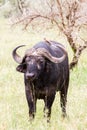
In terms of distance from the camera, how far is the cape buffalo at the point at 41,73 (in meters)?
6.68

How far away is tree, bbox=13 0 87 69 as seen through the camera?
12.4m

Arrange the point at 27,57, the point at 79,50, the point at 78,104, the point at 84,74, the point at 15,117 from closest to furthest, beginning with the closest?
1. the point at 27,57
2. the point at 15,117
3. the point at 78,104
4. the point at 84,74
5. the point at 79,50

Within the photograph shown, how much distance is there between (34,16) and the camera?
490 inches

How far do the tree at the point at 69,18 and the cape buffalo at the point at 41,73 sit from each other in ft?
15.7

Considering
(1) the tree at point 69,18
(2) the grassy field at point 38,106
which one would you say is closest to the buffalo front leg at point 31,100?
(2) the grassy field at point 38,106

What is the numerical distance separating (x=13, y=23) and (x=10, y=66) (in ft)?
4.13

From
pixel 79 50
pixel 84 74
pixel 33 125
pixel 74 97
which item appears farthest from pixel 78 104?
pixel 79 50

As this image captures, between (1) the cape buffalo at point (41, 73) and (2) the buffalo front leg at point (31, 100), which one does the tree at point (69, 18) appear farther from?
(2) the buffalo front leg at point (31, 100)

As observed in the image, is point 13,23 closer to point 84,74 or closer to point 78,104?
point 84,74

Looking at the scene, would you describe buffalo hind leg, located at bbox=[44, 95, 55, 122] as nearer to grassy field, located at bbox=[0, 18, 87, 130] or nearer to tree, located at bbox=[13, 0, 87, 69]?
grassy field, located at bbox=[0, 18, 87, 130]

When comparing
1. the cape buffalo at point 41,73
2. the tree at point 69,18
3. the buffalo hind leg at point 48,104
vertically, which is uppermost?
the cape buffalo at point 41,73

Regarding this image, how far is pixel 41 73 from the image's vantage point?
6.93 m

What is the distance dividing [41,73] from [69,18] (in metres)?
5.83

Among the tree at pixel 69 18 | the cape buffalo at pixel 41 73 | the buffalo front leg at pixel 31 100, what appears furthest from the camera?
the tree at pixel 69 18
